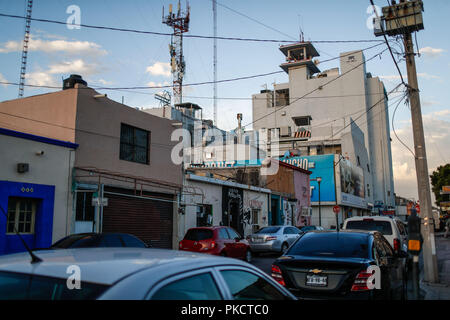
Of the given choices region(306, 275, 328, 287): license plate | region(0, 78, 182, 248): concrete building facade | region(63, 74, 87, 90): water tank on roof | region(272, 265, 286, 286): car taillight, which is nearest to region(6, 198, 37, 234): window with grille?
region(0, 78, 182, 248): concrete building facade

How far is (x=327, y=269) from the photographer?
20.5 feet

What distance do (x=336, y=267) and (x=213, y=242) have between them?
31.2 ft

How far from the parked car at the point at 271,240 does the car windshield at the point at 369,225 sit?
285 inches

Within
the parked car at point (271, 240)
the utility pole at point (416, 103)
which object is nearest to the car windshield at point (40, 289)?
the utility pole at point (416, 103)

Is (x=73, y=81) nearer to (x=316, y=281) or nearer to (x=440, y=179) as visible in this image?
(x=316, y=281)

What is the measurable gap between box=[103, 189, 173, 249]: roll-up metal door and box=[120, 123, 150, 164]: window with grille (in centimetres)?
177

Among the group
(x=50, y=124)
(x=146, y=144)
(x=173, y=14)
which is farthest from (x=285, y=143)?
(x=50, y=124)

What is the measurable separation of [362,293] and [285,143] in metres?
60.9

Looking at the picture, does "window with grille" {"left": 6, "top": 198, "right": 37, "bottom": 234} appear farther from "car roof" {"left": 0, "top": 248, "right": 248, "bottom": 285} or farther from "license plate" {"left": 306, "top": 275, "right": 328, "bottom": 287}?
"car roof" {"left": 0, "top": 248, "right": 248, "bottom": 285}

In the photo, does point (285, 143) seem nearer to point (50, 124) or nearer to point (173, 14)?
point (173, 14)

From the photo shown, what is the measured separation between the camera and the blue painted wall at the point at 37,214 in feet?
40.5

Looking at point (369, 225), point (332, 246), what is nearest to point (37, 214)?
point (332, 246)

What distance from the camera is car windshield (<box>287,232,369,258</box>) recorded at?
6.87m

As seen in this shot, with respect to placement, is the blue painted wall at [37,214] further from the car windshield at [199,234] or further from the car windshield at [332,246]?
the car windshield at [332,246]
